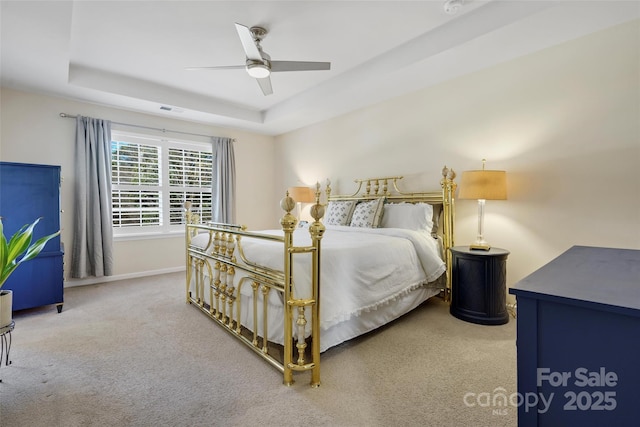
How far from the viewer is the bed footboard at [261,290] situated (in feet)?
5.77

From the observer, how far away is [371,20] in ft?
8.50

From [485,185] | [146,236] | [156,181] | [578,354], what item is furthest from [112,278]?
[578,354]

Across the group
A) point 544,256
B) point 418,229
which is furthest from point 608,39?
point 418,229

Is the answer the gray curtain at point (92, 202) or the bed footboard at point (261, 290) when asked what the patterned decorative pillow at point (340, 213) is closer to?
the bed footboard at point (261, 290)

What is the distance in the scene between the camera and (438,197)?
11.2 ft

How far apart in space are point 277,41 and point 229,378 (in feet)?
9.53

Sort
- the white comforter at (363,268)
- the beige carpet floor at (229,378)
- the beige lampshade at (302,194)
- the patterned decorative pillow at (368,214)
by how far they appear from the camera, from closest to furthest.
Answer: the beige carpet floor at (229,378)
the white comforter at (363,268)
the patterned decorative pillow at (368,214)
the beige lampshade at (302,194)

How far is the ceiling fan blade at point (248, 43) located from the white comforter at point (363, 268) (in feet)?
4.82

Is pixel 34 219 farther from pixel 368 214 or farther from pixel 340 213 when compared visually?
pixel 368 214

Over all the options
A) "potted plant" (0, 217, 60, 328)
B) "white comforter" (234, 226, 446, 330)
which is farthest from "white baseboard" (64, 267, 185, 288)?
"white comforter" (234, 226, 446, 330)

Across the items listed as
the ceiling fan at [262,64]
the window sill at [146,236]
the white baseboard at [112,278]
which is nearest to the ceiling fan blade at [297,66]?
the ceiling fan at [262,64]

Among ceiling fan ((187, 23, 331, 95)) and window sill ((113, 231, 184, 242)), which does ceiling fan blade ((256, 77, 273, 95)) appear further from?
window sill ((113, 231, 184, 242))

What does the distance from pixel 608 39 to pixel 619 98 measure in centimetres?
50

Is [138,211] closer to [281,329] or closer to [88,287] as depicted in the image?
[88,287]
